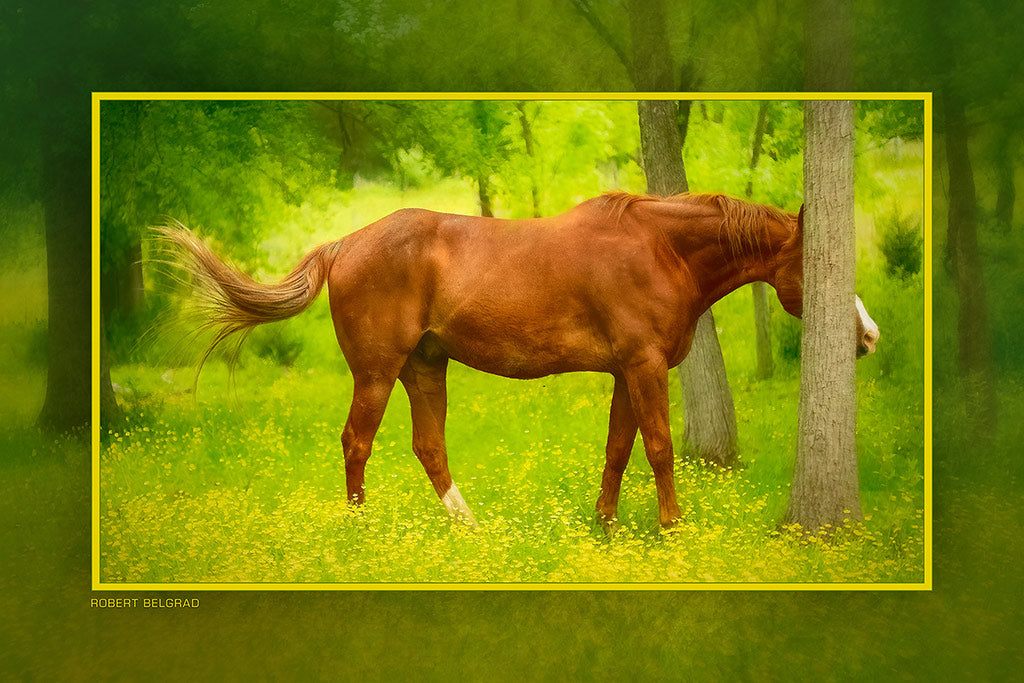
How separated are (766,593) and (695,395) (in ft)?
3.12

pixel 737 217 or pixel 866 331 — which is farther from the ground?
pixel 737 217

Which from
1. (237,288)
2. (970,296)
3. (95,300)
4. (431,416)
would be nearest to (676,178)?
(970,296)

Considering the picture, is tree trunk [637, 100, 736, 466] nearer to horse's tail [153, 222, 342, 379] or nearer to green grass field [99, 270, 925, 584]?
green grass field [99, 270, 925, 584]

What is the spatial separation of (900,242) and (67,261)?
151 inches

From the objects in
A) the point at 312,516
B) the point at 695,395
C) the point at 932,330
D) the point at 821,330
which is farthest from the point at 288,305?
the point at 932,330

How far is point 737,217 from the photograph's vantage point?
429cm

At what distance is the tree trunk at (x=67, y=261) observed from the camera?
4363 mm

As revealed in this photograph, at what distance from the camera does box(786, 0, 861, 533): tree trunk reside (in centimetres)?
426

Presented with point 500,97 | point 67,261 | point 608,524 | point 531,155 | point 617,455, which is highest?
point 500,97

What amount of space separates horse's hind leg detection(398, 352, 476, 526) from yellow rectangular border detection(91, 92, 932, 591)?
480 mm

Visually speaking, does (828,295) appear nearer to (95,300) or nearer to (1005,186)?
(1005,186)

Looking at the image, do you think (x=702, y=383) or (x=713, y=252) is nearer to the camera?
(x=713, y=252)

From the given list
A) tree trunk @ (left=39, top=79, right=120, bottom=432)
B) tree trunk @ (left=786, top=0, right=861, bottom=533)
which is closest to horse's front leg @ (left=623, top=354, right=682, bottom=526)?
tree trunk @ (left=786, top=0, right=861, bottom=533)

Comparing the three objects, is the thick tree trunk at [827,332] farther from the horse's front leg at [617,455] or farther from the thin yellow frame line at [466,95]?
the horse's front leg at [617,455]
